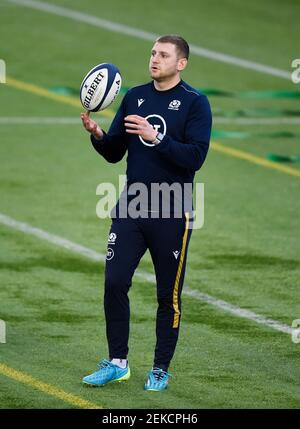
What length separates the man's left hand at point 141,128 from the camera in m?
8.87

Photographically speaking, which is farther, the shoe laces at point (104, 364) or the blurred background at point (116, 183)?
the blurred background at point (116, 183)

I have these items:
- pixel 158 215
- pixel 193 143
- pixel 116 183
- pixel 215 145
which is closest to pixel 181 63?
pixel 193 143

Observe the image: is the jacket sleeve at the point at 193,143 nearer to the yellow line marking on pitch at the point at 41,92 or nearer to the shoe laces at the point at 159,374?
the shoe laces at the point at 159,374

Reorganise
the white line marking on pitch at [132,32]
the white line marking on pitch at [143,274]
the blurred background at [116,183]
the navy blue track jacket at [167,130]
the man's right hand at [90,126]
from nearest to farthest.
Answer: the navy blue track jacket at [167,130]
the man's right hand at [90,126]
the blurred background at [116,183]
the white line marking on pitch at [143,274]
the white line marking on pitch at [132,32]

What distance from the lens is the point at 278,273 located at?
42.0 feet

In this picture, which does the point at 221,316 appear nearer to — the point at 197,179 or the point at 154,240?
the point at 154,240

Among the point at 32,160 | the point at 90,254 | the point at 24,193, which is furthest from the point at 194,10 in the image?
the point at 90,254

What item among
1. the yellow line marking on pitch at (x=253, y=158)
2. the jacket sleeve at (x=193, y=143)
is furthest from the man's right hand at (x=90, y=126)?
the yellow line marking on pitch at (x=253, y=158)

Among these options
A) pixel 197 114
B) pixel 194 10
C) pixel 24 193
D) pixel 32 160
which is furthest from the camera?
pixel 194 10

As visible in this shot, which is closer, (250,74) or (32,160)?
(32,160)

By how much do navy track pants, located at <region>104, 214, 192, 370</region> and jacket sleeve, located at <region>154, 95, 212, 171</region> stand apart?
46cm

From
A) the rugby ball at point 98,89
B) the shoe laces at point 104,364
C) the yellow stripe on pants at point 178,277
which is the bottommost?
the shoe laces at point 104,364

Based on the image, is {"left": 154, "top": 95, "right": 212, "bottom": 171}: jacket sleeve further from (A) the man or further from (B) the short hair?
(B) the short hair
